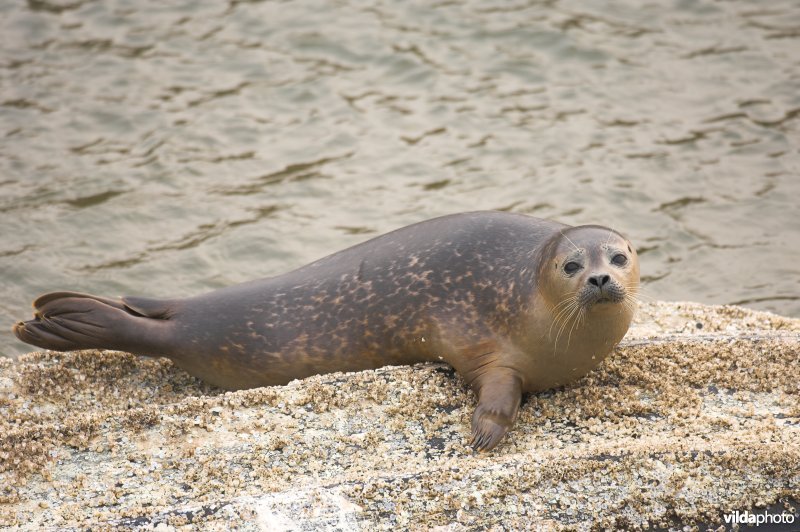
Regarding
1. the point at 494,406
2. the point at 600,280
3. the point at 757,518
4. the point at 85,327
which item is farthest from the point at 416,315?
the point at 757,518

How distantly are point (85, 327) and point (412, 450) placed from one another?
6.47 feet

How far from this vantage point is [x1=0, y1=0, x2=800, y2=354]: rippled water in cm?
799

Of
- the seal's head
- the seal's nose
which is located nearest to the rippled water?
the seal's head

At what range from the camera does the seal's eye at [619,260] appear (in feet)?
14.5

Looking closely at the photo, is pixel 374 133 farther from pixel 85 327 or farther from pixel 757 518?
pixel 757 518

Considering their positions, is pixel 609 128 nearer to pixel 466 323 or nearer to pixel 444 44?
pixel 444 44

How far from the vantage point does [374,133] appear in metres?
9.55

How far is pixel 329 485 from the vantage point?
3809 millimetres

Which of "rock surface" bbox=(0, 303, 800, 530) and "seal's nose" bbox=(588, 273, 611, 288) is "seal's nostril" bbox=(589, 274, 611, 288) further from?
"rock surface" bbox=(0, 303, 800, 530)

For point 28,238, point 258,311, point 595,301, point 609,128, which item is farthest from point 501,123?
point 595,301

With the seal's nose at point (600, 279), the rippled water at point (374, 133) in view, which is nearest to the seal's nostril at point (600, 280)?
the seal's nose at point (600, 279)

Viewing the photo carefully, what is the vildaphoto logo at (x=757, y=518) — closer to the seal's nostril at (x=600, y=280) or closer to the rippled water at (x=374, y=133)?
the seal's nostril at (x=600, y=280)

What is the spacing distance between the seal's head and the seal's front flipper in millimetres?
371

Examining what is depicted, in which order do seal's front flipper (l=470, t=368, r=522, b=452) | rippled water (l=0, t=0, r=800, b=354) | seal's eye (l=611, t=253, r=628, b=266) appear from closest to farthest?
1. seal's front flipper (l=470, t=368, r=522, b=452)
2. seal's eye (l=611, t=253, r=628, b=266)
3. rippled water (l=0, t=0, r=800, b=354)
